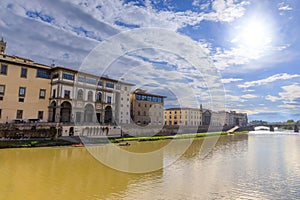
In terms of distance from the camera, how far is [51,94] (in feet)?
131

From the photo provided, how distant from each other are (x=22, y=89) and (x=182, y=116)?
2543 inches

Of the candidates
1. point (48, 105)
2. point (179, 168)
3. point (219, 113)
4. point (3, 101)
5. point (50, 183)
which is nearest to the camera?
point (50, 183)

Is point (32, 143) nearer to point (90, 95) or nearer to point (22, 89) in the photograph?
point (22, 89)

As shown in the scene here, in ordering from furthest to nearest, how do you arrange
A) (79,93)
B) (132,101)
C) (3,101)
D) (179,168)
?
(132,101) → (79,93) → (3,101) → (179,168)

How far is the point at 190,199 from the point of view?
39.1ft

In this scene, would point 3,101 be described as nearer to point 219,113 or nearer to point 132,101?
point 132,101

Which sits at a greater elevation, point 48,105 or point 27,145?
point 48,105

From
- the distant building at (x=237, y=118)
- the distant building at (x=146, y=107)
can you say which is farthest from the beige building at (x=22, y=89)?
the distant building at (x=237, y=118)

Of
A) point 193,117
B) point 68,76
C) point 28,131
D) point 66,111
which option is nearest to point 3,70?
point 68,76

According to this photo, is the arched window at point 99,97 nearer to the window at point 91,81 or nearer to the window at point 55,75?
the window at point 91,81

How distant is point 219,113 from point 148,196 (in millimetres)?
101232

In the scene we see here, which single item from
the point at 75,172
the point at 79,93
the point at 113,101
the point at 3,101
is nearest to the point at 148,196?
the point at 75,172

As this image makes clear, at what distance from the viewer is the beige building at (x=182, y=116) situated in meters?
91.2

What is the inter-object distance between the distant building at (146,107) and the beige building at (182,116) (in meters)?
22.5
